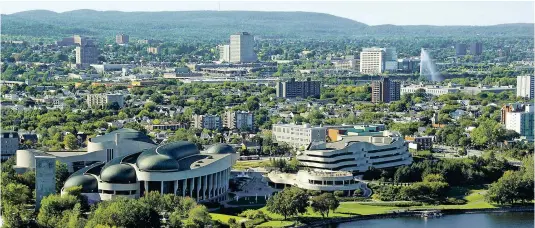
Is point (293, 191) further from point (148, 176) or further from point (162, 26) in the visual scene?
point (162, 26)

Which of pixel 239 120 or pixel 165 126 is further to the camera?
pixel 239 120

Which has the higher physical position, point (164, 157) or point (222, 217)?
point (164, 157)

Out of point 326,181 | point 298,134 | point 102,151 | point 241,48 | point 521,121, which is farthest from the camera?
point 241,48

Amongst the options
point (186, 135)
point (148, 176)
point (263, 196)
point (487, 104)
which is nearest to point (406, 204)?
point (263, 196)

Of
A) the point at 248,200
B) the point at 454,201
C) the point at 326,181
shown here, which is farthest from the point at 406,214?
the point at 248,200

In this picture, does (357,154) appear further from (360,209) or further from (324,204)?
(324,204)
